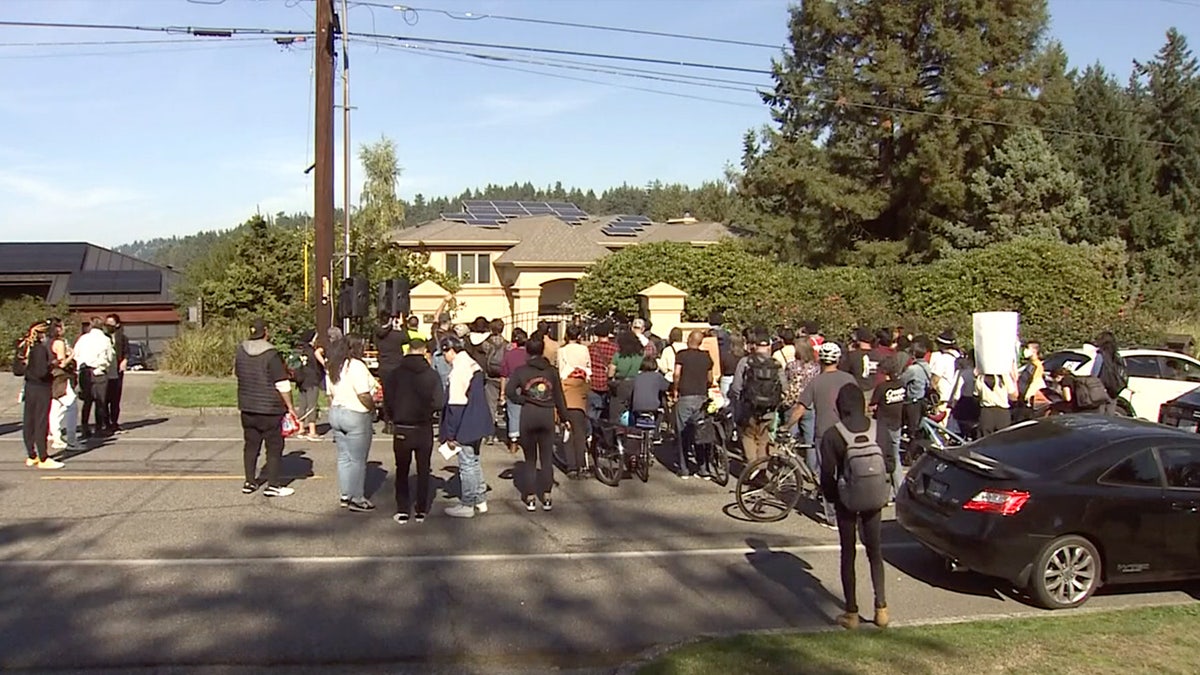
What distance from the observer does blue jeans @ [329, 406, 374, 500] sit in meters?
10.8

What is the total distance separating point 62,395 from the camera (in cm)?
1412

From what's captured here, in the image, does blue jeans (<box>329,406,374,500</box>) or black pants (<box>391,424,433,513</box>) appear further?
blue jeans (<box>329,406,374,500</box>)

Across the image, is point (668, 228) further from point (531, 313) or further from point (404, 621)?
point (404, 621)

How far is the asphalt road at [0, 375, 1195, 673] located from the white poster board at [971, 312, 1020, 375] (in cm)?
363

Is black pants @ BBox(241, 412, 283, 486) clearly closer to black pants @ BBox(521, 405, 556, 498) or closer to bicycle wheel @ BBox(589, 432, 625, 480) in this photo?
black pants @ BBox(521, 405, 556, 498)

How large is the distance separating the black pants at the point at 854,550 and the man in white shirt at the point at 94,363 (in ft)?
38.8

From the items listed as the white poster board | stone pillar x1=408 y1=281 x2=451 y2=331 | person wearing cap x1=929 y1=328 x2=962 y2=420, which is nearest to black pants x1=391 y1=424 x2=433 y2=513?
the white poster board

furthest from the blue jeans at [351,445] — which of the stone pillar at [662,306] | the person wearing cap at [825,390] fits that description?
the stone pillar at [662,306]

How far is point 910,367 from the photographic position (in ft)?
43.5

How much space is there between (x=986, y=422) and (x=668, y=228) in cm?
4179

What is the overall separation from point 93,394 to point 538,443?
27.0ft

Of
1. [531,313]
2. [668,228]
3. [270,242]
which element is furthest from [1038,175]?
[270,242]

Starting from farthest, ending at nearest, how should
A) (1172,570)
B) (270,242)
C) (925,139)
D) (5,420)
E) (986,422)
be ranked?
(925,139), (270,242), (5,420), (986,422), (1172,570)

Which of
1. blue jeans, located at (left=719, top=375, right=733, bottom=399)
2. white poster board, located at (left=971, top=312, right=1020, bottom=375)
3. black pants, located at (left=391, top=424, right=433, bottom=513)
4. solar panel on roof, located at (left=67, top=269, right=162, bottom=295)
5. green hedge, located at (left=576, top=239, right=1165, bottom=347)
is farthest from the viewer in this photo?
solar panel on roof, located at (left=67, top=269, right=162, bottom=295)
